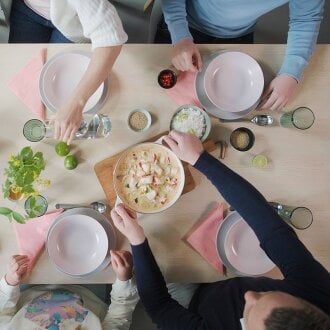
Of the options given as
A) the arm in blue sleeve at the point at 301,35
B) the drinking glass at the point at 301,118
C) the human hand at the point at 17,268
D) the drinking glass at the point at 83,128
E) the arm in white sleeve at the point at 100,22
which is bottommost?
the human hand at the point at 17,268

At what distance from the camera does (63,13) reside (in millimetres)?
1304

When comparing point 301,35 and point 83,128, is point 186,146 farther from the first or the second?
point 301,35

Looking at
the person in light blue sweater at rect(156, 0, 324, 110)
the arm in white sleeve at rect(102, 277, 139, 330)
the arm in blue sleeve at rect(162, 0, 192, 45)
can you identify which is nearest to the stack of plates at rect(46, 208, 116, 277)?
the arm in white sleeve at rect(102, 277, 139, 330)

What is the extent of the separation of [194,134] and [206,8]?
0.54 meters

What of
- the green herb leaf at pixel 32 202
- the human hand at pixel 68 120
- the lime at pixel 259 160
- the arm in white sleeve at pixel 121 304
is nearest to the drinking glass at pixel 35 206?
the green herb leaf at pixel 32 202

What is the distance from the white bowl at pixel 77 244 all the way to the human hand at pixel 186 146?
0.34 metres

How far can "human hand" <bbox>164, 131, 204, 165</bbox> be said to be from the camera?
4.00 ft

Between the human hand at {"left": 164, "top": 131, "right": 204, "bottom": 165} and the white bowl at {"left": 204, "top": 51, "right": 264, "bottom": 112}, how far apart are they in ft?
0.52

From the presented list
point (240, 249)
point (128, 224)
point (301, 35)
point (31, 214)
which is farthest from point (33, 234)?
point (301, 35)

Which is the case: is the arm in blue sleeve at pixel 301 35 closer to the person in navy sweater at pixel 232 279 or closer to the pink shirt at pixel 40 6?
the person in navy sweater at pixel 232 279

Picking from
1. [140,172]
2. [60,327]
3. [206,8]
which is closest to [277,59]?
[206,8]

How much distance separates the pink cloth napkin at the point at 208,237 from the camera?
130 cm

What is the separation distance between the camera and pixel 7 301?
4.49 ft

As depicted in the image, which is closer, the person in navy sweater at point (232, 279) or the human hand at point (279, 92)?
the person in navy sweater at point (232, 279)
